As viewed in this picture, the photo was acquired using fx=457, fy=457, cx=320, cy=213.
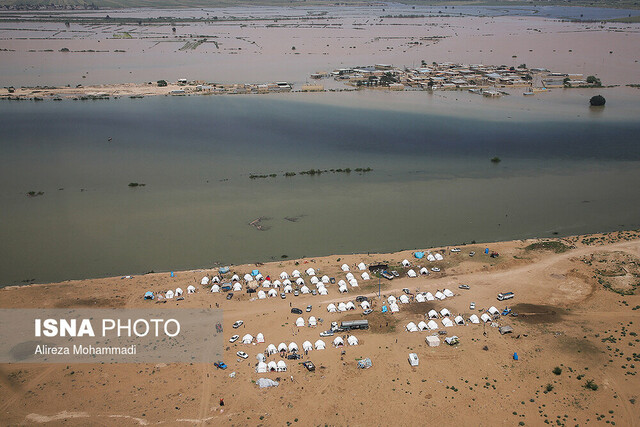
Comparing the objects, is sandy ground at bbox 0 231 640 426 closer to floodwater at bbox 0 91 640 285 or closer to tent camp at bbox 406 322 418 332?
tent camp at bbox 406 322 418 332

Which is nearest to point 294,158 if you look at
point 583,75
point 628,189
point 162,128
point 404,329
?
point 162,128

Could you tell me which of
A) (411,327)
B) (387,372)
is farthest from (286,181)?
(387,372)

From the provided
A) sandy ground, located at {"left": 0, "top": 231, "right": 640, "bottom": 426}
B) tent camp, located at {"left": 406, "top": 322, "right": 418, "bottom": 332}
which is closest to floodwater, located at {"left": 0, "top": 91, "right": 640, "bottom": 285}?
sandy ground, located at {"left": 0, "top": 231, "right": 640, "bottom": 426}

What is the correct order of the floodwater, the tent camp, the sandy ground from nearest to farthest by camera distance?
the sandy ground → the tent camp → the floodwater

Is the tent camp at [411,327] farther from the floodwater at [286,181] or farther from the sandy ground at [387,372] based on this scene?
the floodwater at [286,181]

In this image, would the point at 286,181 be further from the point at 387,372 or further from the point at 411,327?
the point at 387,372

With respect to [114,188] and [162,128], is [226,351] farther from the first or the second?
[162,128]
